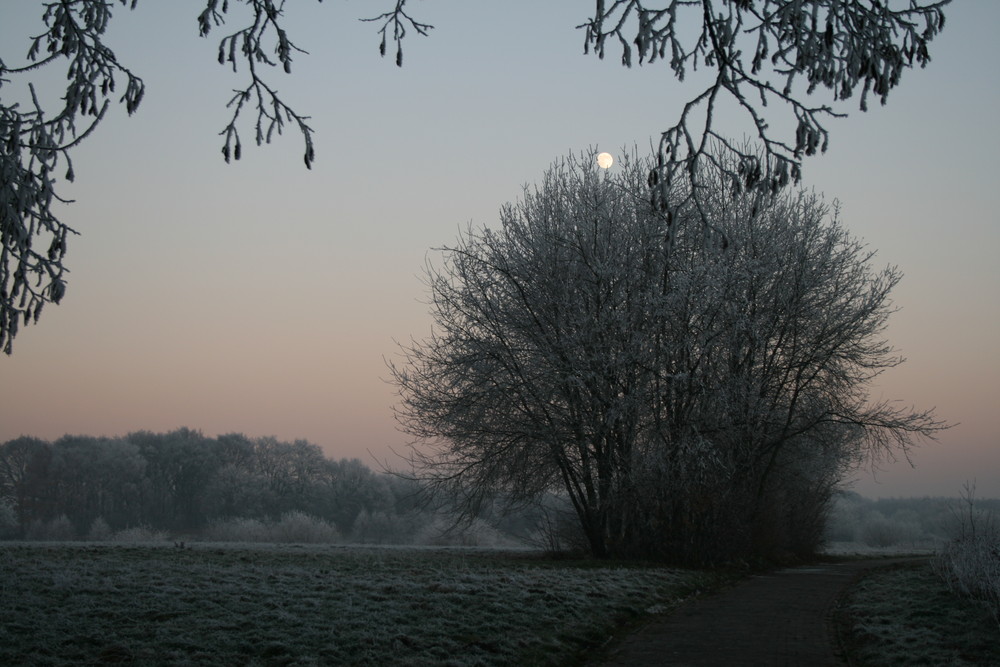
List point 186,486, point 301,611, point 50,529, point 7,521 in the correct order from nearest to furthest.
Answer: point 301,611 < point 7,521 < point 50,529 < point 186,486

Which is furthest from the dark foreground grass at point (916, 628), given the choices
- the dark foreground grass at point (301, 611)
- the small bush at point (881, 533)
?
the small bush at point (881, 533)

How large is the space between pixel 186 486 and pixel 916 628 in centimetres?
5294

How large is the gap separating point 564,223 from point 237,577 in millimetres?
11123

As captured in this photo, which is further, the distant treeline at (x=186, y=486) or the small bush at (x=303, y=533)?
the distant treeline at (x=186, y=486)

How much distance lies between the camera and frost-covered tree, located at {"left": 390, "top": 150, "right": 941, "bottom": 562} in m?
18.0

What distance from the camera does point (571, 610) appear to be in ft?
33.8

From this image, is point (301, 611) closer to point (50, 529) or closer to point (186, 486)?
point (50, 529)

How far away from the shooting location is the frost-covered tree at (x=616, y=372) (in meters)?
18.0

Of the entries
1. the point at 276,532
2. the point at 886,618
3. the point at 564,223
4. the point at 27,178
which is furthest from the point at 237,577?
the point at 276,532

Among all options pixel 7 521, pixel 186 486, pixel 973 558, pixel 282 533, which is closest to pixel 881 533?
pixel 282 533

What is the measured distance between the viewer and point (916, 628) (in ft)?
32.8

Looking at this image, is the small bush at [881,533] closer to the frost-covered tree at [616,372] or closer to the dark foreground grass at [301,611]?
the frost-covered tree at [616,372]

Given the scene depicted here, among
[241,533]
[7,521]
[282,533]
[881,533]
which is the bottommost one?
[7,521]

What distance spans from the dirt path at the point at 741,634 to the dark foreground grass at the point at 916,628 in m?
0.31
